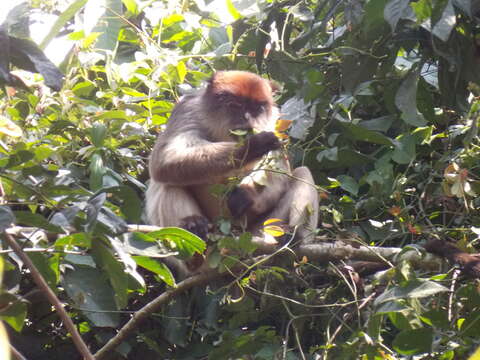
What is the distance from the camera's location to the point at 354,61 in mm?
4371

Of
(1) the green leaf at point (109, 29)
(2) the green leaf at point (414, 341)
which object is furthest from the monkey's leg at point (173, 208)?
(2) the green leaf at point (414, 341)

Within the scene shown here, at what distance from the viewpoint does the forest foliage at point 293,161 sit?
3.17 metres

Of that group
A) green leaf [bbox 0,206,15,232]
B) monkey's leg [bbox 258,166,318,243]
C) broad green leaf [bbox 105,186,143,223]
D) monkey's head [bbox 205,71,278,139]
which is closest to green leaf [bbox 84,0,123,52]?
monkey's head [bbox 205,71,278,139]

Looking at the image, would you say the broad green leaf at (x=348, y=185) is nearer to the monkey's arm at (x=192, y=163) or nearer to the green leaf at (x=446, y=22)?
the monkey's arm at (x=192, y=163)

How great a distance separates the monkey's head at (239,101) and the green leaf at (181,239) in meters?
2.18

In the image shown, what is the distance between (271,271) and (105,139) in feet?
6.29

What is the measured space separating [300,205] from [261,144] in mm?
659

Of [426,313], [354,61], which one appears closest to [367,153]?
[354,61]

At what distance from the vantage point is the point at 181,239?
137 inches

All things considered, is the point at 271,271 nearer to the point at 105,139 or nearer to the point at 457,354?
the point at 457,354

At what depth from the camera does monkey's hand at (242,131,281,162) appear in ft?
16.1

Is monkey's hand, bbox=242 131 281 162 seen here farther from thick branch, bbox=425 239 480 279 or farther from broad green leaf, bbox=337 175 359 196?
thick branch, bbox=425 239 480 279

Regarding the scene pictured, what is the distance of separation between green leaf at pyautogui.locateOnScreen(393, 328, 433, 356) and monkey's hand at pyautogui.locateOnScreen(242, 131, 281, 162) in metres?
2.09

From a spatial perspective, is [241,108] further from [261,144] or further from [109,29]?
[109,29]
